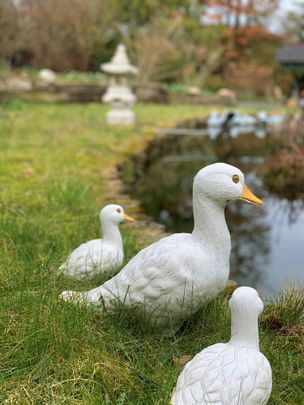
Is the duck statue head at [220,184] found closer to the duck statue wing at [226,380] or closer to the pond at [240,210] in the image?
the duck statue wing at [226,380]

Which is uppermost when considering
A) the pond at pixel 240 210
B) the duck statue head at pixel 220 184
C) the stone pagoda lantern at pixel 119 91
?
the duck statue head at pixel 220 184

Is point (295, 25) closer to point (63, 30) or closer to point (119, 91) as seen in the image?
point (63, 30)

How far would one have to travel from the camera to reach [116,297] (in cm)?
261

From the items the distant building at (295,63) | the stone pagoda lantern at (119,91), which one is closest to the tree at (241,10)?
the distant building at (295,63)

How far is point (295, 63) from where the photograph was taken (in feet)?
92.5

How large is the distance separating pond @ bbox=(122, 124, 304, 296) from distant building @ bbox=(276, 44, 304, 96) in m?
18.0

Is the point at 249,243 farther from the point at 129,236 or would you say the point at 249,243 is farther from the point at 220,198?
the point at 220,198

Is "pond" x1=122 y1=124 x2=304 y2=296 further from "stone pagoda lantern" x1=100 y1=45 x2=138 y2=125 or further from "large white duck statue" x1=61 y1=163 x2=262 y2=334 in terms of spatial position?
"stone pagoda lantern" x1=100 y1=45 x2=138 y2=125

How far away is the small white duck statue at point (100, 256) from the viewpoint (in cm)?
318

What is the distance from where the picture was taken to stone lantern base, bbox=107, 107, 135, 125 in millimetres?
12070

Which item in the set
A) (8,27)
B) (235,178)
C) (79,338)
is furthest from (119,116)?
(79,338)

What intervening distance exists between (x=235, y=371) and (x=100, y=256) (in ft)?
4.61

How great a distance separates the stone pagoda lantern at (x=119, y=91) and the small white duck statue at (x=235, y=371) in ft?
33.4

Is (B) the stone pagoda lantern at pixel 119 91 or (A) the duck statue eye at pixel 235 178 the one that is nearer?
(A) the duck statue eye at pixel 235 178
